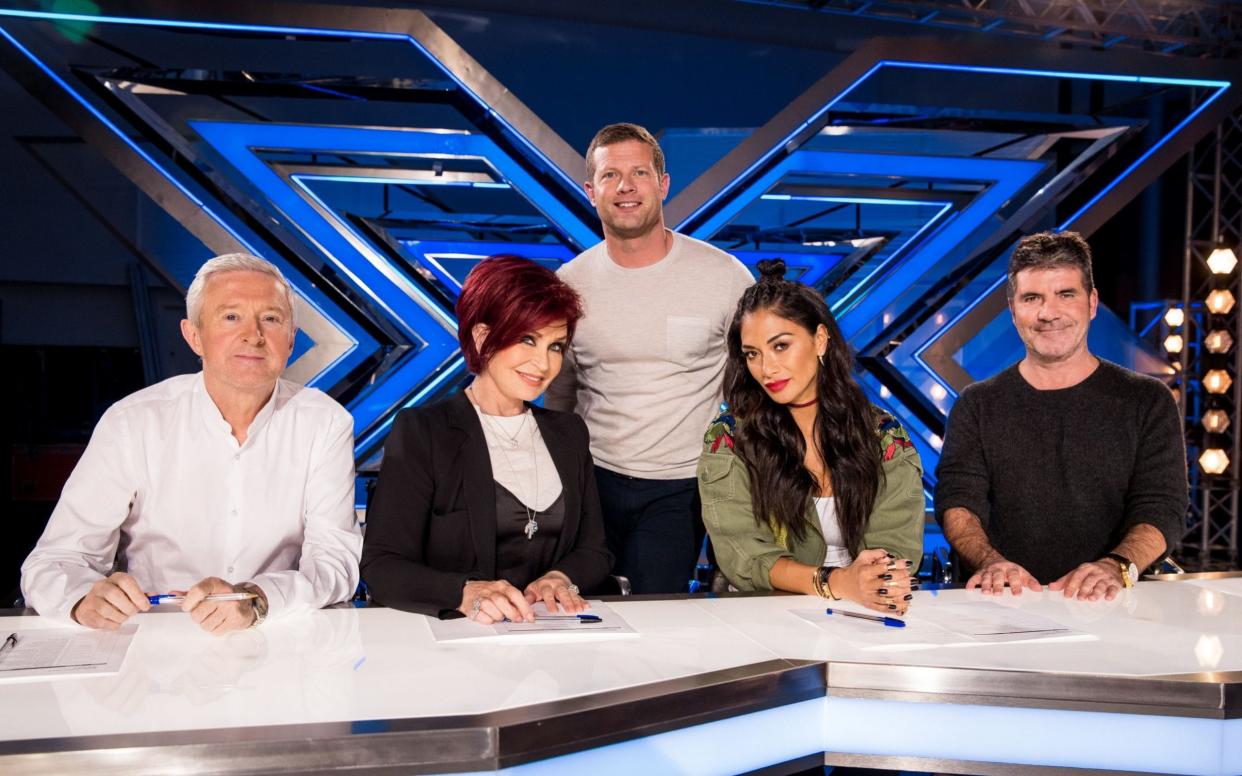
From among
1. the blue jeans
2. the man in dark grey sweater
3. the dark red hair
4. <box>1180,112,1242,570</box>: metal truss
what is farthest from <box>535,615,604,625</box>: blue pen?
<box>1180,112,1242,570</box>: metal truss

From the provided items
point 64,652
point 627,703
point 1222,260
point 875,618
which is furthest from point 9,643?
point 1222,260

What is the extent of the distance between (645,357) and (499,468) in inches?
34.8

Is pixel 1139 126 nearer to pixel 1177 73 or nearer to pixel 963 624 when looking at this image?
pixel 1177 73

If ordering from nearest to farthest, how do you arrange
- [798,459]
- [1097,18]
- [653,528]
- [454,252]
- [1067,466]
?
[798,459]
[1067,466]
[653,528]
[454,252]
[1097,18]

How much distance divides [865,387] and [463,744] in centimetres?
357

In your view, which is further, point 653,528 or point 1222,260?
point 1222,260

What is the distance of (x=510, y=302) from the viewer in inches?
90.0

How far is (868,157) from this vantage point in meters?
4.45

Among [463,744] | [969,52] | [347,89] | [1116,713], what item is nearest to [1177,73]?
[969,52]

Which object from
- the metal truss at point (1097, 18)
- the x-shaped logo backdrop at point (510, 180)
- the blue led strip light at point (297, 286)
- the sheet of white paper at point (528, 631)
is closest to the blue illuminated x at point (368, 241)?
the x-shaped logo backdrop at point (510, 180)

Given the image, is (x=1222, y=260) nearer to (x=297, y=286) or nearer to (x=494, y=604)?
(x=297, y=286)

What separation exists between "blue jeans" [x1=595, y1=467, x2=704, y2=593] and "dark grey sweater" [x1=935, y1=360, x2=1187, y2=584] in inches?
28.1

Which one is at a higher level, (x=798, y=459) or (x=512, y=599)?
(x=798, y=459)

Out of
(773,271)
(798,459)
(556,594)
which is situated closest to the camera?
(556,594)
